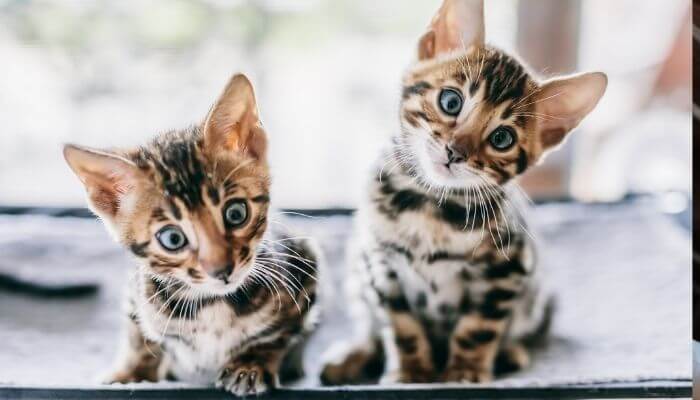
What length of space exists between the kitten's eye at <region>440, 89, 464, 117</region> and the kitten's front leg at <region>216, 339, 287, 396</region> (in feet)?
1.27

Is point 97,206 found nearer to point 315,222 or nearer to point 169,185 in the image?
point 169,185

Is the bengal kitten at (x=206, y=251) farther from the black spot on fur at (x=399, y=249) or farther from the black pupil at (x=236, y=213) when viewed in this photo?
the black spot on fur at (x=399, y=249)

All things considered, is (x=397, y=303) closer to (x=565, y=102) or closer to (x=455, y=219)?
(x=455, y=219)

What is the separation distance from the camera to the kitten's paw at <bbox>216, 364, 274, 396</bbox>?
92 cm

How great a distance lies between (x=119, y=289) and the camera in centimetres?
134

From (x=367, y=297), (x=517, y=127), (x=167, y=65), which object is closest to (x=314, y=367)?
(x=367, y=297)

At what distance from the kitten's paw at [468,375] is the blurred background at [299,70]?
→ 14.5 inches

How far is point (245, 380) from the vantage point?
0.93 meters

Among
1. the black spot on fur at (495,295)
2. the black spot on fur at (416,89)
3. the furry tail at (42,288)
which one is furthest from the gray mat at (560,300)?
the black spot on fur at (416,89)

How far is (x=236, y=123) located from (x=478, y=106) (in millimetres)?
304

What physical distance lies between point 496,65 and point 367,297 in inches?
16.5

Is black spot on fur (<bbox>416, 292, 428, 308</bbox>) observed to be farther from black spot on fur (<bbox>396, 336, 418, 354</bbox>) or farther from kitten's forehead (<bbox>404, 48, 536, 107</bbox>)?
kitten's forehead (<bbox>404, 48, 536, 107</bbox>)

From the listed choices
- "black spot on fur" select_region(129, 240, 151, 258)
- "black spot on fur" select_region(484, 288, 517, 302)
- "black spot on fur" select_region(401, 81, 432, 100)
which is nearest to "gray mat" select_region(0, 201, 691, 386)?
"black spot on fur" select_region(484, 288, 517, 302)

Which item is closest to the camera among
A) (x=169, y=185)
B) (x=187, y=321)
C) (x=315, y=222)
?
(x=169, y=185)
